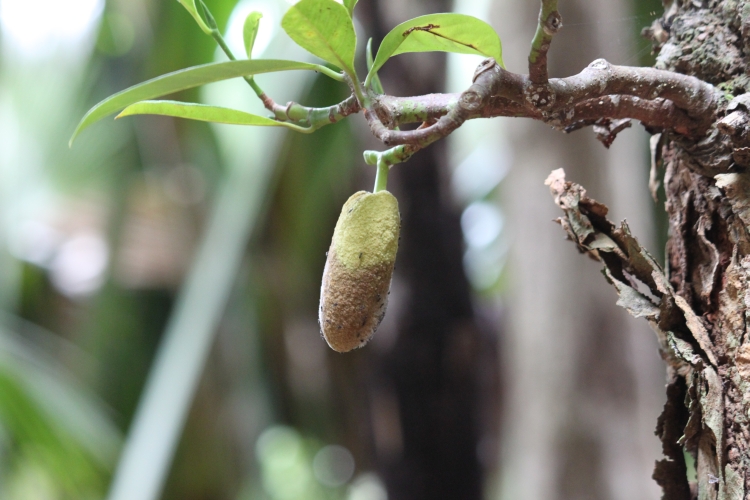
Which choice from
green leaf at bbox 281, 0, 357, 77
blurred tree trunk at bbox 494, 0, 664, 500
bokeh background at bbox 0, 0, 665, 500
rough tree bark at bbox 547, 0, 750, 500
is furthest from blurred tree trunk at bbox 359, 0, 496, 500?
green leaf at bbox 281, 0, 357, 77

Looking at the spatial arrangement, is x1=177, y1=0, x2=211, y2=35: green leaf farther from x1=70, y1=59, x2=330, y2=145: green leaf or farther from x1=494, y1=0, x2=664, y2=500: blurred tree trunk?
x1=494, y1=0, x2=664, y2=500: blurred tree trunk

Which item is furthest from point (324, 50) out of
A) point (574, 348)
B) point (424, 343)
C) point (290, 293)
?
point (290, 293)

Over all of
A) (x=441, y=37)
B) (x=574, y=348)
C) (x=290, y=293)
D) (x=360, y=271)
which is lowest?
(x=360, y=271)

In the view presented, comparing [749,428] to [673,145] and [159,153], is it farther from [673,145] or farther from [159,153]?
[159,153]

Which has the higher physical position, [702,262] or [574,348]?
[574,348]

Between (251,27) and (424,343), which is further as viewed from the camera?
(424,343)

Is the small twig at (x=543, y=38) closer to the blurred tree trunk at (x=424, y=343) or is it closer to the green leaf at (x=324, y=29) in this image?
the green leaf at (x=324, y=29)

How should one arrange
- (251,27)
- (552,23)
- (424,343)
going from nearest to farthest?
(552,23), (251,27), (424,343)

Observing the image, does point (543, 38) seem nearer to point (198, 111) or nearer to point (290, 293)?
point (198, 111)
